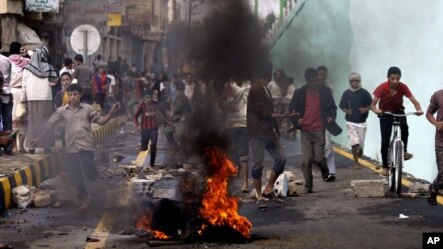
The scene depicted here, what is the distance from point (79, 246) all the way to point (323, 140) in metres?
4.79

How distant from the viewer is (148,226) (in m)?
8.12

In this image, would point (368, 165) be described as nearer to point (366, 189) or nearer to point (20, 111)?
point (366, 189)

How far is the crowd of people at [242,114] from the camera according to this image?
1063 centimetres

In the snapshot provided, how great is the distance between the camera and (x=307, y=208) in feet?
33.9

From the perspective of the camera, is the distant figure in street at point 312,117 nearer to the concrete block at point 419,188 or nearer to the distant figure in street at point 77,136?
the concrete block at point 419,188

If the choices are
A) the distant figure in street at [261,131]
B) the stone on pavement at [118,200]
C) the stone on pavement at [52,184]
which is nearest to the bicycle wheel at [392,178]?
the distant figure in street at [261,131]

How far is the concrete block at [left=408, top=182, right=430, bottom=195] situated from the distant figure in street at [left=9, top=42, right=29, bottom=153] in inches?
247

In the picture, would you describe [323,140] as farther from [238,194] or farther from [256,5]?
[256,5]

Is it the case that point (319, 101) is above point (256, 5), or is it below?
below

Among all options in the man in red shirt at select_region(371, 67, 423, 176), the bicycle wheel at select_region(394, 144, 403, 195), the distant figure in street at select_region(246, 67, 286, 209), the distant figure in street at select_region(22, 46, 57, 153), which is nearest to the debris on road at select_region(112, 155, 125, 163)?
the distant figure in street at select_region(22, 46, 57, 153)

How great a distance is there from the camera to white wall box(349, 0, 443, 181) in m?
32.7

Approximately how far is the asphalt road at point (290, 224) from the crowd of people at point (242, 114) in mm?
400

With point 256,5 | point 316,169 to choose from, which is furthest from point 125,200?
point 316,169

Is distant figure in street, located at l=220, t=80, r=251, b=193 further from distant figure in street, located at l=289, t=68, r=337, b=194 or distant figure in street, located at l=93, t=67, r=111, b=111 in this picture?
distant figure in street, located at l=93, t=67, r=111, b=111
